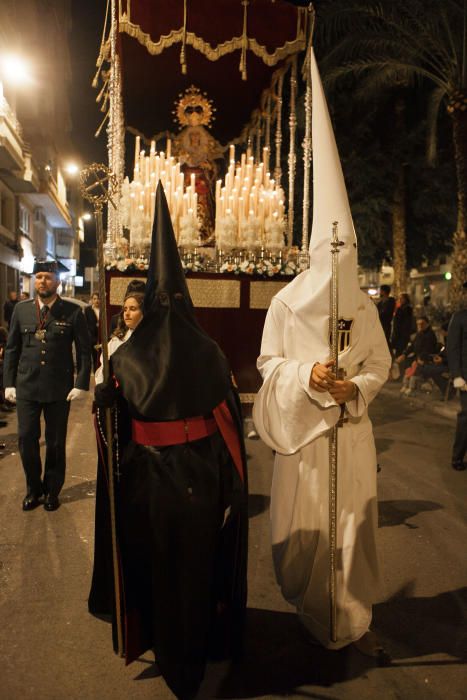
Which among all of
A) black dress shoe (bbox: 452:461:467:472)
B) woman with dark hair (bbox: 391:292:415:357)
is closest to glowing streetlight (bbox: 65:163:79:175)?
black dress shoe (bbox: 452:461:467:472)

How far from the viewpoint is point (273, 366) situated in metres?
3.33

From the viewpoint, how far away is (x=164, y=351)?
9.08 ft

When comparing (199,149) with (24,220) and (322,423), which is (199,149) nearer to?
(322,423)

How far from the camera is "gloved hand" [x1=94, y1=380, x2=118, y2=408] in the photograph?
2.87 m

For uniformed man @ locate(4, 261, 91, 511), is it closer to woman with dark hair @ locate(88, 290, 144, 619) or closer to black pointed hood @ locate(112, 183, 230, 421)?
woman with dark hair @ locate(88, 290, 144, 619)

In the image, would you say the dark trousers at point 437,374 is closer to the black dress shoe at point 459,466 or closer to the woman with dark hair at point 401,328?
the woman with dark hair at point 401,328

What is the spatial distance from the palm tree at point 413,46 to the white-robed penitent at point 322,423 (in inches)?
471

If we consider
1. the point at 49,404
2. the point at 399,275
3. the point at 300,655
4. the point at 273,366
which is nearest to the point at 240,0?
the point at 49,404

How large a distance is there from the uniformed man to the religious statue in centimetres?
506

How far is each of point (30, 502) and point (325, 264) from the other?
3.65 m

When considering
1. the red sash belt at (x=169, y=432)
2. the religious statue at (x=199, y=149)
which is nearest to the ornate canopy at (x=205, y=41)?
the religious statue at (x=199, y=149)

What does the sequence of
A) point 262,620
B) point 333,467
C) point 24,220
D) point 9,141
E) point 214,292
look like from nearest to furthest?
point 333,467
point 262,620
point 214,292
point 9,141
point 24,220

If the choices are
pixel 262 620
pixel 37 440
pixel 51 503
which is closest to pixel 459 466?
pixel 262 620

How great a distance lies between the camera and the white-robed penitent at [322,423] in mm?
3217
